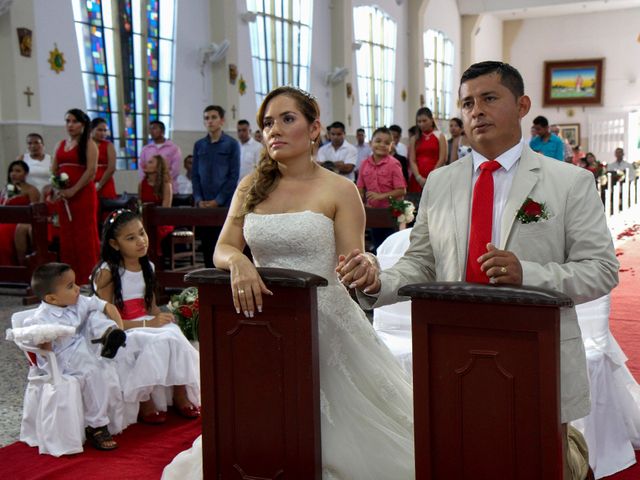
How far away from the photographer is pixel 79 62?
448 inches

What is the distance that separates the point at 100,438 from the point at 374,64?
1741cm

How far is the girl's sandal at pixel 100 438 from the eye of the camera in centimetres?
411

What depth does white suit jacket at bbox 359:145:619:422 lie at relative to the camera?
241cm

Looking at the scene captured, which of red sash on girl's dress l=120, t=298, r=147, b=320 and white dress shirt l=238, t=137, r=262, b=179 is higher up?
white dress shirt l=238, t=137, r=262, b=179

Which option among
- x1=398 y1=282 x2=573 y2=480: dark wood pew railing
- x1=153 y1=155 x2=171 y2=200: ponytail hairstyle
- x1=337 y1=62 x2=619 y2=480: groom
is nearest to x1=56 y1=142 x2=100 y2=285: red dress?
x1=153 y1=155 x2=171 y2=200: ponytail hairstyle

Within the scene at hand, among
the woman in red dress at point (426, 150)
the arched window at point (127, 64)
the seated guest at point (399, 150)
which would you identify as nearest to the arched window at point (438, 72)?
the seated guest at point (399, 150)

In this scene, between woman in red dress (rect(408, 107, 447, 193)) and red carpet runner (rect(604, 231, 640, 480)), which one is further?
woman in red dress (rect(408, 107, 447, 193))

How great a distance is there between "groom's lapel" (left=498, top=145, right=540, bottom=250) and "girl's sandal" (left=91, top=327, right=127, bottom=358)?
2284 mm

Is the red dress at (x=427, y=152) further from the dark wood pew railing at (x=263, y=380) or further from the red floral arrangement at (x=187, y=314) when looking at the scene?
the dark wood pew railing at (x=263, y=380)

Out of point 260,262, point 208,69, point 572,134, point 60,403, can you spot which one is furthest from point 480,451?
point 572,134

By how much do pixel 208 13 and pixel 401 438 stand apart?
11969 mm

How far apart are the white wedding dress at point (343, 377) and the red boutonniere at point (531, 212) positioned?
118cm

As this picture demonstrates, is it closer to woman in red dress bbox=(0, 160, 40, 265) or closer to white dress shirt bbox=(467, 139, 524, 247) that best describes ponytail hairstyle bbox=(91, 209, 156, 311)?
white dress shirt bbox=(467, 139, 524, 247)

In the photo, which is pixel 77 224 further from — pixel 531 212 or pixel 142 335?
pixel 531 212
